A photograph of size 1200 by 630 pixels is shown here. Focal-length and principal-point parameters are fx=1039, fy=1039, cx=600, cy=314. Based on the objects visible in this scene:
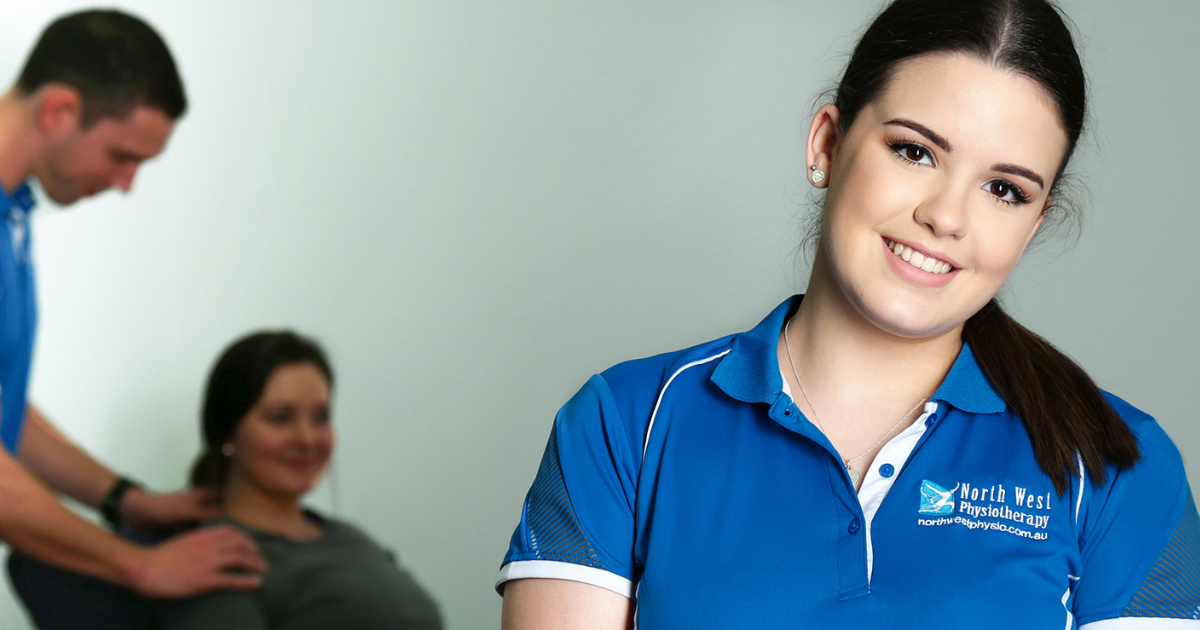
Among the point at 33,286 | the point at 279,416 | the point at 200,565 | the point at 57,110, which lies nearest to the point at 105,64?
the point at 57,110

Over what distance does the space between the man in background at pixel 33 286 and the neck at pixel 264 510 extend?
4 cm

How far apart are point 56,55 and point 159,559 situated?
1.12m

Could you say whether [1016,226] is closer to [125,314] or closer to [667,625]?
[667,625]

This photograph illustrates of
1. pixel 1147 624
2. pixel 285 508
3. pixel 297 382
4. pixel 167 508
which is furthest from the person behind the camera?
pixel 297 382

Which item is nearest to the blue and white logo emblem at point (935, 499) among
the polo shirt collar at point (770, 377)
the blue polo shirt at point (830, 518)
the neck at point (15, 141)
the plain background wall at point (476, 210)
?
the blue polo shirt at point (830, 518)

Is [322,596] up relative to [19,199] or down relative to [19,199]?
down

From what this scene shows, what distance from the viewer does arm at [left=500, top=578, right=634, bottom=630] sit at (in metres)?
1.04

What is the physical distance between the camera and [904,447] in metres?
1.08

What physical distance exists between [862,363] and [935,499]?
6.9 inches

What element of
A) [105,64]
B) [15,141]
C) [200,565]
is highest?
[105,64]

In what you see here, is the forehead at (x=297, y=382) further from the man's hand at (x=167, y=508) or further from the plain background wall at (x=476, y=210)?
the man's hand at (x=167, y=508)

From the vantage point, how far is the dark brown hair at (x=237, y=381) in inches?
95.0

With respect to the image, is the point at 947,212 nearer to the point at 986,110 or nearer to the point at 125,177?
the point at 986,110

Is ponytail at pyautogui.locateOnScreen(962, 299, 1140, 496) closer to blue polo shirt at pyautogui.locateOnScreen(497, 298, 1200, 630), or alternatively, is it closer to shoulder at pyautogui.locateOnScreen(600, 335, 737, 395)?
blue polo shirt at pyautogui.locateOnScreen(497, 298, 1200, 630)
